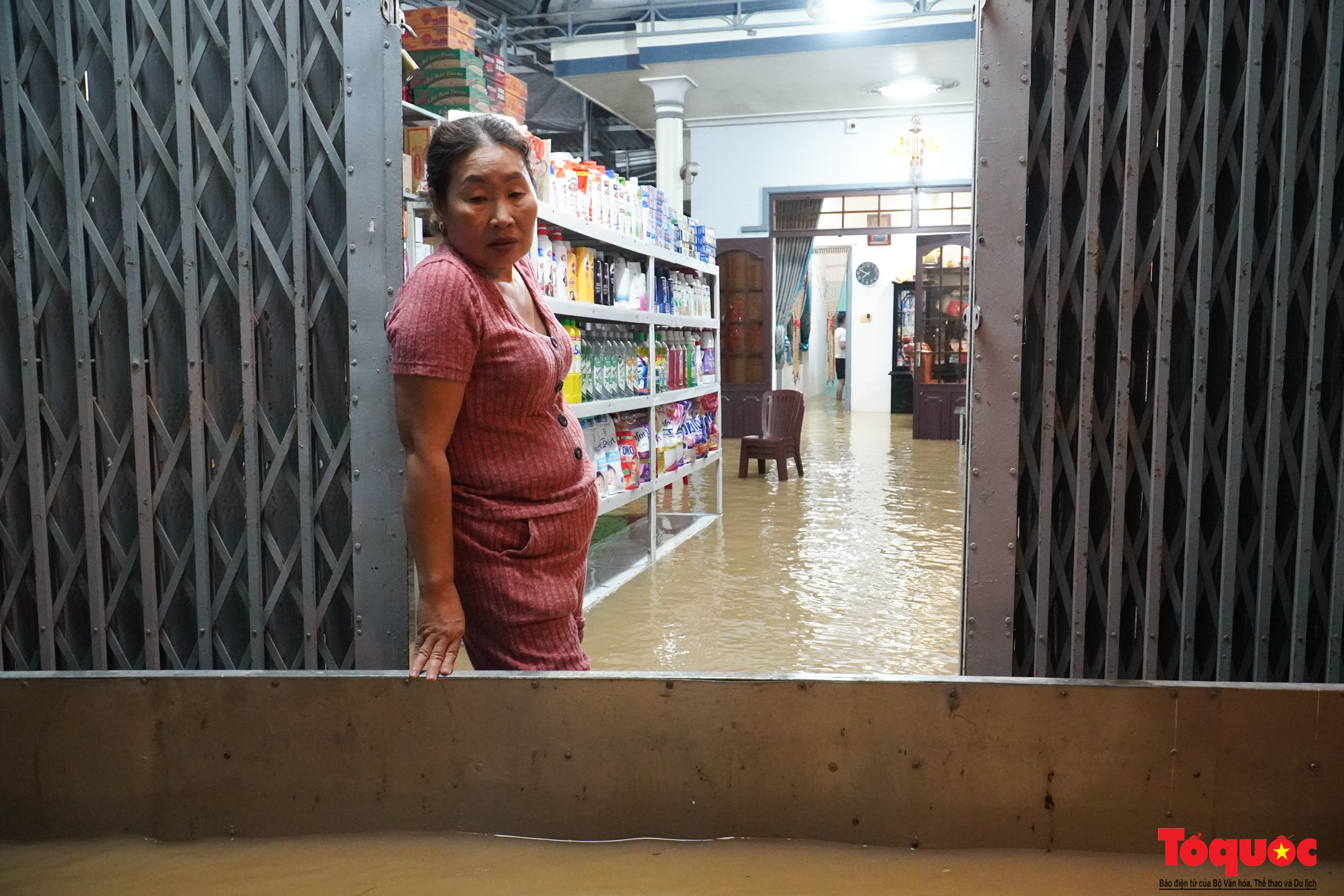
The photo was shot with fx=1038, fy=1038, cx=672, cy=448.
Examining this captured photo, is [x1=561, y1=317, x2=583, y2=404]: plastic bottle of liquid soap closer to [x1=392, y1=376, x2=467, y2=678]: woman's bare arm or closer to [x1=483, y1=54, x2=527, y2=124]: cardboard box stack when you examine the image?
[x1=483, y1=54, x2=527, y2=124]: cardboard box stack

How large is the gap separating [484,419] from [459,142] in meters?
0.48

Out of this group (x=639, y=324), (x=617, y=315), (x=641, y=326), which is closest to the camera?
(x=617, y=315)

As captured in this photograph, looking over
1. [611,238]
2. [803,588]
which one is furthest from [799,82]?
[803,588]

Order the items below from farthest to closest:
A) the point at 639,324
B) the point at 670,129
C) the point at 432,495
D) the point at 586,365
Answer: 1. the point at 670,129
2. the point at 639,324
3. the point at 586,365
4. the point at 432,495

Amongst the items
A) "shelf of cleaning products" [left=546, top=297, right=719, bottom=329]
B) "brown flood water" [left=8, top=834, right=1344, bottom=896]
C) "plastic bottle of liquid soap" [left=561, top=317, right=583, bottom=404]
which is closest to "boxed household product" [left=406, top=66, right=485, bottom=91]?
"shelf of cleaning products" [left=546, top=297, right=719, bottom=329]

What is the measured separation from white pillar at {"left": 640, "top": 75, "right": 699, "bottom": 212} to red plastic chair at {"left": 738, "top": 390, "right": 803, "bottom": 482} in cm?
317

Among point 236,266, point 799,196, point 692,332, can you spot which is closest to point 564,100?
point 799,196

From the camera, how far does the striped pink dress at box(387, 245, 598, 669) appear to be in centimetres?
173

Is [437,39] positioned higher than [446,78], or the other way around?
[437,39]

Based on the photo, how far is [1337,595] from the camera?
2.27 meters

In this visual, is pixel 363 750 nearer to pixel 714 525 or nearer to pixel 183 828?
pixel 183 828

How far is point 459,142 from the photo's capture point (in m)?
1.79

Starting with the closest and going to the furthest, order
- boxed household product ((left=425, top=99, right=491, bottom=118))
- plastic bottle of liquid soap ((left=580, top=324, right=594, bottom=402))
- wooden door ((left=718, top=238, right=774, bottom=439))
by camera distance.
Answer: boxed household product ((left=425, top=99, right=491, bottom=118)), plastic bottle of liquid soap ((left=580, top=324, right=594, bottom=402)), wooden door ((left=718, top=238, right=774, bottom=439))

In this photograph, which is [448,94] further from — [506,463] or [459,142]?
[506,463]
